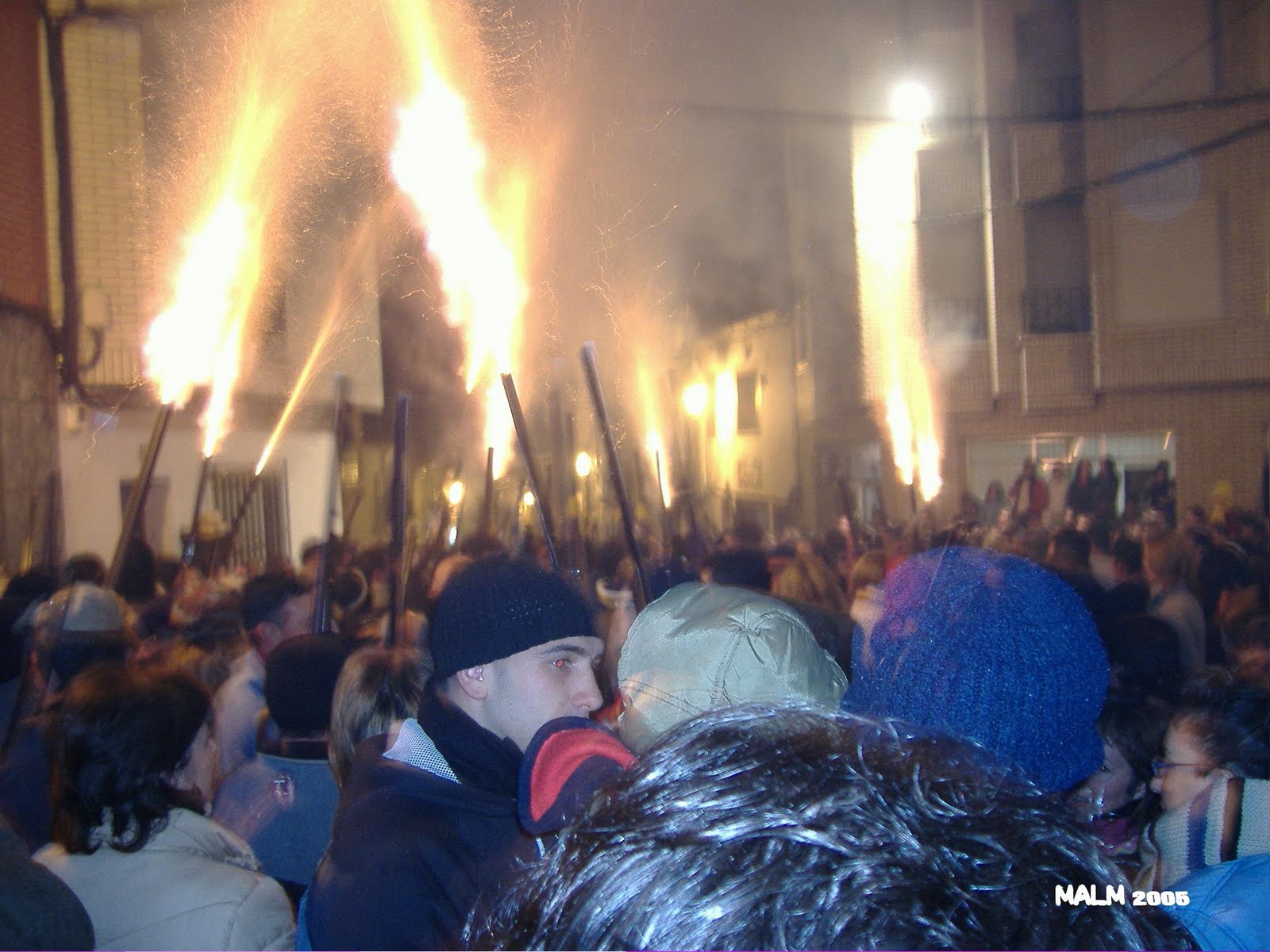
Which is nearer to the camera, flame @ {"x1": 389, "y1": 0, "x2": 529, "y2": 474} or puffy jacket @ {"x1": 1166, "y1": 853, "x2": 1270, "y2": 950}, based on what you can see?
puffy jacket @ {"x1": 1166, "y1": 853, "x2": 1270, "y2": 950}

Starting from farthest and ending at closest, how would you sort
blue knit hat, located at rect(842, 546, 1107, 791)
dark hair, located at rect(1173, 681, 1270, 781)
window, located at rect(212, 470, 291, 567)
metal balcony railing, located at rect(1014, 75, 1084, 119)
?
1. metal balcony railing, located at rect(1014, 75, 1084, 119)
2. window, located at rect(212, 470, 291, 567)
3. dark hair, located at rect(1173, 681, 1270, 781)
4. blue knit hat, located at rect(842, 546, 1107, 791)

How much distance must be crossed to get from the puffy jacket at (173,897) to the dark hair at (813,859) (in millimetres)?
1137

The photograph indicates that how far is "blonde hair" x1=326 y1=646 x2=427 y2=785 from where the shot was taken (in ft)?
6.35

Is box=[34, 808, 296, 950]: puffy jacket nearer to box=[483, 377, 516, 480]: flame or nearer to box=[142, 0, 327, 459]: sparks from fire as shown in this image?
box=[142, 0, 327, 459]: sparks from fire

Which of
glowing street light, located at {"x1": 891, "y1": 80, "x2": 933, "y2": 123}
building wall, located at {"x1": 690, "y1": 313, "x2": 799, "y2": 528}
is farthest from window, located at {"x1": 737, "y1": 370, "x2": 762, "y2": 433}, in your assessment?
glowing street light, located at {"x1": 891, "y1": 80, "x2": 933, "y2": 123}

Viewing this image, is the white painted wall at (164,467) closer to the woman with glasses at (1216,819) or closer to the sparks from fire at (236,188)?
the sparks from fire at (236,188)

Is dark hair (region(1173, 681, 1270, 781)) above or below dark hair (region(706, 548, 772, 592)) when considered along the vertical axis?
below

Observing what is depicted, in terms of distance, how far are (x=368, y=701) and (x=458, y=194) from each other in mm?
3279

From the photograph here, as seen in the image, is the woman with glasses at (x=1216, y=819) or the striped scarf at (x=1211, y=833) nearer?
the woman with glasses at (x=1216, y=819)

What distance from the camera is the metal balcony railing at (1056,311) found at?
8.57 metres

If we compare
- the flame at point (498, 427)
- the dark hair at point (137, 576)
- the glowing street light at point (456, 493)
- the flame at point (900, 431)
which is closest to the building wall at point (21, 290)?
the dark hair at point (137, 576)

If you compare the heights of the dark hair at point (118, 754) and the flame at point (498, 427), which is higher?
the flame at point (498, 427)

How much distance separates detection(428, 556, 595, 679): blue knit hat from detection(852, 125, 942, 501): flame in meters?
5.46

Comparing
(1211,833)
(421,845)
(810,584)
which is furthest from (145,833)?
(810,584)
